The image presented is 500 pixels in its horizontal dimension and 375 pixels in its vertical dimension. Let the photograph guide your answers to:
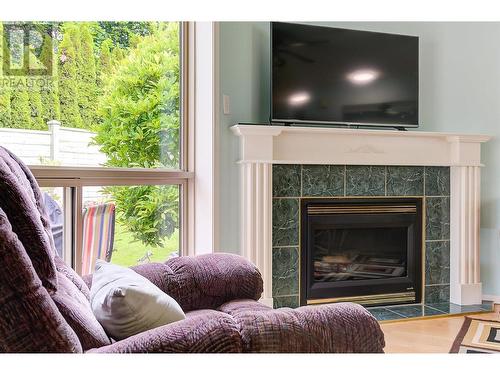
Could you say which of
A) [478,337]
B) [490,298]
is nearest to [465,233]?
[490,298]

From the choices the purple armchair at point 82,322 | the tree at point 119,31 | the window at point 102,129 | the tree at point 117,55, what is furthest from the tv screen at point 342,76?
the purple armchair at point 82,322

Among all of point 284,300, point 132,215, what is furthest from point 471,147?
point 132,215

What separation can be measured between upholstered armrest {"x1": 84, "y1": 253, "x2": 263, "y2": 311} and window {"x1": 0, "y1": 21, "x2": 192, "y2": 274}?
0.56 m

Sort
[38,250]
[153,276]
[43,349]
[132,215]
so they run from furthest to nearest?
[132,215]
[153,276]
[38,250]
[43,349]

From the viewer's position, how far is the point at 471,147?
3414 mm

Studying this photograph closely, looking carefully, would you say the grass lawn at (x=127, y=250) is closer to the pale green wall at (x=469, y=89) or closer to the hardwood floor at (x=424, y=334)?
the hardwood floor at (x=424, y=334)

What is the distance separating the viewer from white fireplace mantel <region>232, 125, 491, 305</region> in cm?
301

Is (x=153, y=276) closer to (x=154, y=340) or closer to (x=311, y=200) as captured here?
(x=154, y=340)

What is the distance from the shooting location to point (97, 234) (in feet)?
7.36

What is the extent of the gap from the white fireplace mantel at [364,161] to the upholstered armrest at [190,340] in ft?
6.84

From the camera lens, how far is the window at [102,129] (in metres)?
1.91
